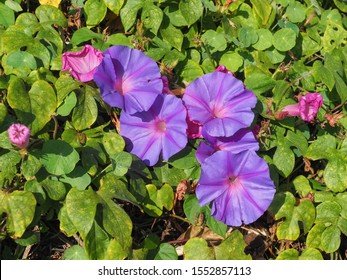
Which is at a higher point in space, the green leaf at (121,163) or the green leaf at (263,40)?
the green leaf at (263,40)

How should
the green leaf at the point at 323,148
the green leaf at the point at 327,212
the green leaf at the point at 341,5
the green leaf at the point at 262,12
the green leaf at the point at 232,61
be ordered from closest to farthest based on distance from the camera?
the green leaf at the point at 327,212, the green leaf at the point at 323,148, the green leaf at the point at 232,61, the green leaf at the point at 262,12, the green leaf at the point at 341,5

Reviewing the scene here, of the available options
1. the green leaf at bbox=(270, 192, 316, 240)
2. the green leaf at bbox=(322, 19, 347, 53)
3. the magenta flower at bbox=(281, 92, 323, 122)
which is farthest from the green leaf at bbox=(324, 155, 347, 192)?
the green leaf at bbox=(322, 19, 347, 53)

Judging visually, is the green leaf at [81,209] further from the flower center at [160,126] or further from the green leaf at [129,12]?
the green leaf at [129,12]

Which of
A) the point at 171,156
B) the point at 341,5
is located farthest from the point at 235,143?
the point at 341,5

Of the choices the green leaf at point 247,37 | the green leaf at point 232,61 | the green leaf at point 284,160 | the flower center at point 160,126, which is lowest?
the green leaf at point 284,160

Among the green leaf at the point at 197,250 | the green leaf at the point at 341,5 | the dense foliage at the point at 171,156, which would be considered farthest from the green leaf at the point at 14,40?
the green leaf at the point at 341,5

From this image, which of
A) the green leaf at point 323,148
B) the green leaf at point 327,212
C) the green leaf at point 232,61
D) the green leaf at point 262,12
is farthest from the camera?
the green leaf at point 262,12
